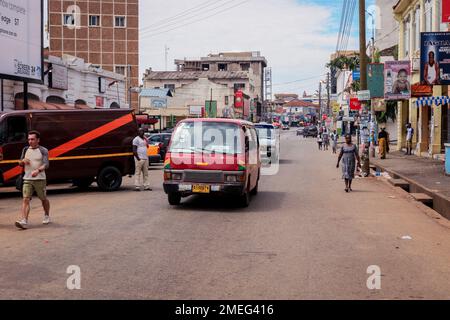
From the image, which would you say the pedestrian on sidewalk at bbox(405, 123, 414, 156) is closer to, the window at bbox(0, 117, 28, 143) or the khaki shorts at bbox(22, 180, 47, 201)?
the window at bbox(0, 117, 28, 143)

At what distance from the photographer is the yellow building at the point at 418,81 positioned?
30.6m

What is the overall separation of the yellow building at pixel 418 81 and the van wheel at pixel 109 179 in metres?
17.7

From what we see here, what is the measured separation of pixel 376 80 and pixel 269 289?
98.7 feet

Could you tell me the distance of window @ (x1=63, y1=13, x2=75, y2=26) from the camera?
81.1 m

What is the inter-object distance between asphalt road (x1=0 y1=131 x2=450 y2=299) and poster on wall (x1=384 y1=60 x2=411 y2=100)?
1731 cm

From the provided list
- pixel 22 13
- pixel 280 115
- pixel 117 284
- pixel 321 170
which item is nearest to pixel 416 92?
pixel 321 170

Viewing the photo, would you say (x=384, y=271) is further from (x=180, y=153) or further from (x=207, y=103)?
(x=207, y=103)

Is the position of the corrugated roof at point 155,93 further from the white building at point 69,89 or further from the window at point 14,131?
the window at point 14,131

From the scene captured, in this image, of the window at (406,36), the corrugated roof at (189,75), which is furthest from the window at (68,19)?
the window at (406,36)

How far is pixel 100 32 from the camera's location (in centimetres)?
8025

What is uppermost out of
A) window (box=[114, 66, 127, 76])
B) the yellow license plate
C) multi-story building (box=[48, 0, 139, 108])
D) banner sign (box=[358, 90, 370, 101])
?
multi-story building (box=[48, 0, 139, 108])

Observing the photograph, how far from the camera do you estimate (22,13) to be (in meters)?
26.2

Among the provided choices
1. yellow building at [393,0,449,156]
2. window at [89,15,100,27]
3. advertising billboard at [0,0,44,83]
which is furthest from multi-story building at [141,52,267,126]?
advertising billboard at [0,0,44,83]

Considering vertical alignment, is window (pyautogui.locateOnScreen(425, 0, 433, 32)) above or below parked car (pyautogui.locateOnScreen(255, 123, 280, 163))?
above
